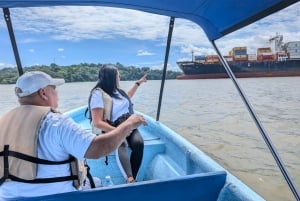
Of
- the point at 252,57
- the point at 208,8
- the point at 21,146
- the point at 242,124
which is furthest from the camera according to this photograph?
the point at 242,124

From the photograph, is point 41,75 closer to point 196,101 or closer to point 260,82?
point 196,101

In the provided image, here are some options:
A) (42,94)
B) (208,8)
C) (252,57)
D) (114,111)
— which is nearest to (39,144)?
A: (42,94)

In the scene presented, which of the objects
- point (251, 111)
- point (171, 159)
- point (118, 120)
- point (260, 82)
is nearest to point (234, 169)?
point (171, 159)

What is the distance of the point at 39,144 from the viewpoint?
1.16 meters

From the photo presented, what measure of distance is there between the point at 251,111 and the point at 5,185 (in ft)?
3.76

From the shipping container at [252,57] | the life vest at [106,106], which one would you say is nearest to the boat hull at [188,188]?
the life vest at [106,106]

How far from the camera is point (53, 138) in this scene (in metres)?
1.16

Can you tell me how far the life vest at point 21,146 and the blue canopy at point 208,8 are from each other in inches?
35.1

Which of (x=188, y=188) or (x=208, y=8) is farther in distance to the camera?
(x=208, y=8)

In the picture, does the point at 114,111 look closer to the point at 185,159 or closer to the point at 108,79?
the point at 108,79

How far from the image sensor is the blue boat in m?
1.31

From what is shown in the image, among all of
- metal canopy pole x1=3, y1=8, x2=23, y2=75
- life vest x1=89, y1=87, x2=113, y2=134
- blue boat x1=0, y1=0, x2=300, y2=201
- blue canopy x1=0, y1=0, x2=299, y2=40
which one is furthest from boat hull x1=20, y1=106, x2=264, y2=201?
metal canopy pole x1=3, y1=8, x2=23, y2=75

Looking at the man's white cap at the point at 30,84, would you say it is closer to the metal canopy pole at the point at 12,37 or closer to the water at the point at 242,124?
the water at the point at 242,124

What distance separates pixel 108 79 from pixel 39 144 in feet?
4.20
